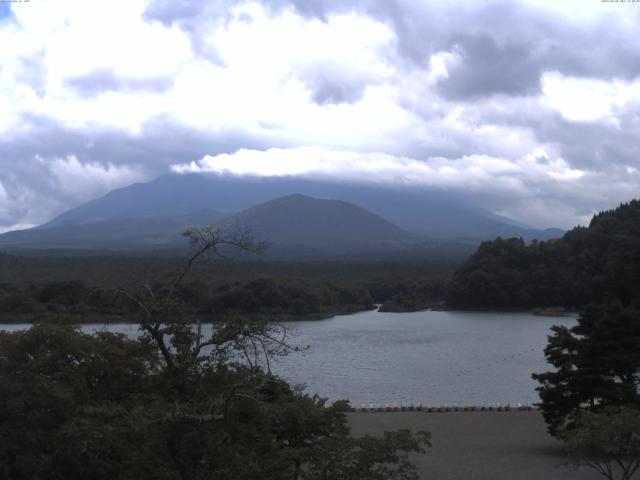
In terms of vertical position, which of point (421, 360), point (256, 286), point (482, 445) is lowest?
point (482, 445)

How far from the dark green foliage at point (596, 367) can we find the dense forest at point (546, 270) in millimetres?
34005

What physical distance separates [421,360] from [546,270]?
2516 cm

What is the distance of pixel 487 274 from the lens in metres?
49.5

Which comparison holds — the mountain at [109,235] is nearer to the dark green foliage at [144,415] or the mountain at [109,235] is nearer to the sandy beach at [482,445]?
the sandy beach at [482,445]

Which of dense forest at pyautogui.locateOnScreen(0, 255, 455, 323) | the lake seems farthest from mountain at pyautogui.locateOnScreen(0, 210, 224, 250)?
the lake

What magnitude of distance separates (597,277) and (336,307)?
631 inches

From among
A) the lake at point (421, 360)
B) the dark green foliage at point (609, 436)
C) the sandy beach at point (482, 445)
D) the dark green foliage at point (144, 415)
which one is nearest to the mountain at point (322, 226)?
the lake at point (421, 360)

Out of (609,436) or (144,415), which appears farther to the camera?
(609,436)

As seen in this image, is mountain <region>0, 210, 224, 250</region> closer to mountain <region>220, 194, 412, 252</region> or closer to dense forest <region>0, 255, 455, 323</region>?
mountain <region>220, 194, 412, 252</region>

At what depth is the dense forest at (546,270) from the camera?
1897 inches

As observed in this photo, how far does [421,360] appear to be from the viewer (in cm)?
2692

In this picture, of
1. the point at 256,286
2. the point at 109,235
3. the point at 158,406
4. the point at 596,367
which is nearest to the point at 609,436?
the point at 596,367

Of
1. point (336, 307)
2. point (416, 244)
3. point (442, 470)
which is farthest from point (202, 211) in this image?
point (442, 470)

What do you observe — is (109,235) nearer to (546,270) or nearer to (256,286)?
(256,286)
